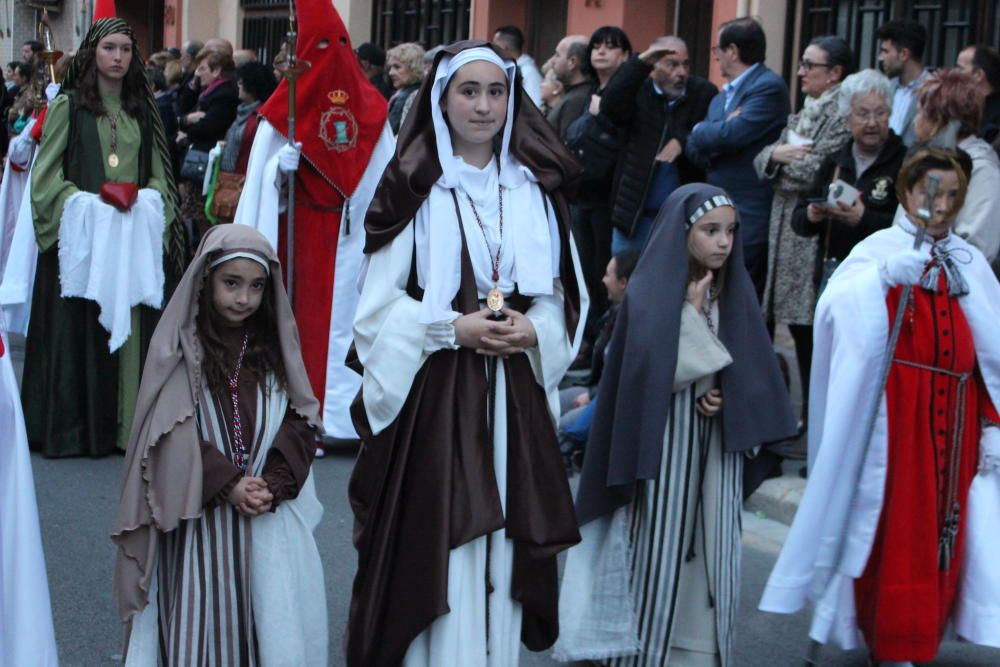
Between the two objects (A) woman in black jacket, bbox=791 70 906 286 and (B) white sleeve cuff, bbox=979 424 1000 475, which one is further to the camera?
(A) woman in black jacket, bbox=791 70 906 286

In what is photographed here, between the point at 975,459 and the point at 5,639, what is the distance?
325 cm

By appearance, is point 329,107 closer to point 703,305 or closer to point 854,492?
point 703,305

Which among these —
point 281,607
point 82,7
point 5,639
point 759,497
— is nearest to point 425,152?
point 281,607

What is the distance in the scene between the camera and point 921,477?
5.02 meters

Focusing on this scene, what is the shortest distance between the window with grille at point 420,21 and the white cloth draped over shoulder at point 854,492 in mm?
10471

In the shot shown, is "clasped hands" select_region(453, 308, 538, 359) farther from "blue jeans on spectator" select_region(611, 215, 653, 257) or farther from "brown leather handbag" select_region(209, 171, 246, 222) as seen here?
"brown leather handbag" select_region(209, 171, 246, 222)

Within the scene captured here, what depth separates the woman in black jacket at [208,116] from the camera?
1198 centimetres

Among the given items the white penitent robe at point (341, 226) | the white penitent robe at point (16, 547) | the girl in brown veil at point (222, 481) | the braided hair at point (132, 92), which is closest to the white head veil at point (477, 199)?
the girl in brown veil at point (222, 481)

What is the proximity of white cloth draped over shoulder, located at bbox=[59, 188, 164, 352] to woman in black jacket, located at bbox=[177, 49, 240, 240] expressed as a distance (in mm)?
3873

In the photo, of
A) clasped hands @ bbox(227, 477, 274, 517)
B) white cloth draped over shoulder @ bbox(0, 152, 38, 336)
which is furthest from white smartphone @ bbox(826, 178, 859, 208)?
white cloth draped over shoulder @ bbox(0, 152, 38, 336)

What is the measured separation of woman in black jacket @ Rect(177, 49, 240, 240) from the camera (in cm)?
1198

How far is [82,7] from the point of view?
31.8ft

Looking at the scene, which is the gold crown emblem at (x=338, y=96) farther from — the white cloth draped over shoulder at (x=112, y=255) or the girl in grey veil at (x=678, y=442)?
the girl in grey veil at (x=678, y=442)

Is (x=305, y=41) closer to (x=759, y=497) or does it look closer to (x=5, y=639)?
(x=759, y=497)
